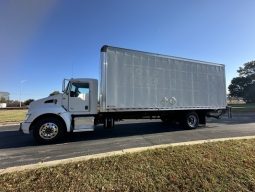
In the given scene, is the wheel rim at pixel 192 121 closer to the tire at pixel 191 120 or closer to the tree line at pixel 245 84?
the tire at pixel 191 120

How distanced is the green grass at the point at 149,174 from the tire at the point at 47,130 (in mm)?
3721

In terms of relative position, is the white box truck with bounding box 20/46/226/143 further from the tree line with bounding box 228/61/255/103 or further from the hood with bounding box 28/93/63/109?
the tree line with bounding box 228/61/255/103

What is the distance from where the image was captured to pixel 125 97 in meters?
9.38

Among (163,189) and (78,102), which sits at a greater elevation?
(78,102)

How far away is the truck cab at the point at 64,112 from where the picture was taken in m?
8.29

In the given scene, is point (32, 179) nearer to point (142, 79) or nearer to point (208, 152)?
point (208, 152)

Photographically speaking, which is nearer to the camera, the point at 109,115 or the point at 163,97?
the point at 109,115

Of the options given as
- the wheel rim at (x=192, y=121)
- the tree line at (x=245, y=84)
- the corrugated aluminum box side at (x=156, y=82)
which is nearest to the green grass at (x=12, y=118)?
the corrugated aluminum box side at (x=156, y=82)

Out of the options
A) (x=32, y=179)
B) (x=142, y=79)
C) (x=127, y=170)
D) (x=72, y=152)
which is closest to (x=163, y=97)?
(x=142, y=79)

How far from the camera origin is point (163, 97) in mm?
10344

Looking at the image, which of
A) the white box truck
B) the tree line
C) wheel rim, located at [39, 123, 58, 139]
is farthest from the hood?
the tree line

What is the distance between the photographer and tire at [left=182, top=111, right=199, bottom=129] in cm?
1120

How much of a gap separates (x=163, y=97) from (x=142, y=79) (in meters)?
1.44

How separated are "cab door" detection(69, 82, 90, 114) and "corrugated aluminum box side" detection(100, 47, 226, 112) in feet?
2.19
